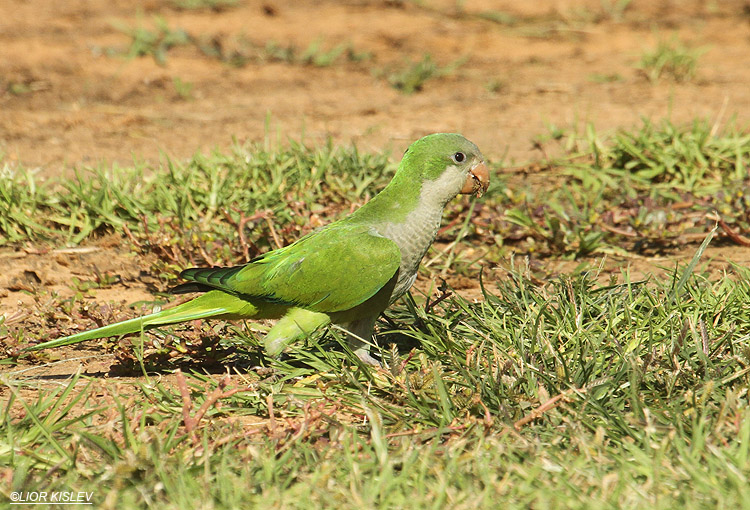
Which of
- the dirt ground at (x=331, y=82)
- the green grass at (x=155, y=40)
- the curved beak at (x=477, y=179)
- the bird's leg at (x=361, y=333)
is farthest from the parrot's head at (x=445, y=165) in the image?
the green grass at (x=155, y=40)

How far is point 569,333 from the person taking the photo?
352cm

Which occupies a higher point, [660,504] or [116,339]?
[660,504]

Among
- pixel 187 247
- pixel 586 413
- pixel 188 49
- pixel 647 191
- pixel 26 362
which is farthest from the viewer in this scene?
pixel 188 49

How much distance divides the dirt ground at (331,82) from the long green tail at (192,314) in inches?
40.3

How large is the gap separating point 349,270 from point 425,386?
1.88 ft

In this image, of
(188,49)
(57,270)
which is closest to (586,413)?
(57,270)

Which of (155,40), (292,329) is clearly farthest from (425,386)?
(155,40)

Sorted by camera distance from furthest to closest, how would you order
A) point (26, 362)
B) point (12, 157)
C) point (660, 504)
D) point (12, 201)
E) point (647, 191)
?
point (12, 157)
point (647, 191)
point (12, 201)
point (26, 362)
point (660, 504)

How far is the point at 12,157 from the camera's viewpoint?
19.6 ft

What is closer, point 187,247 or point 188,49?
point 187,247

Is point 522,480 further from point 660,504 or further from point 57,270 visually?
point 57,270

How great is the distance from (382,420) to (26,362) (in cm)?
176

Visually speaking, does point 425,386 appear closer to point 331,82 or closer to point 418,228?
point 418,228

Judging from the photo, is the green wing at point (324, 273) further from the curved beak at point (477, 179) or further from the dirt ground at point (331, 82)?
the dirt ground at point (331, 82)
